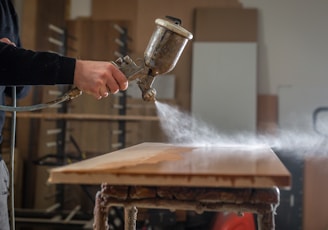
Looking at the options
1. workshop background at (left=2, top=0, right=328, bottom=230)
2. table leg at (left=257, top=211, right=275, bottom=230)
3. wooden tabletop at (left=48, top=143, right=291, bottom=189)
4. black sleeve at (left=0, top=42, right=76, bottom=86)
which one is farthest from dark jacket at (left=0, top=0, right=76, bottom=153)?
workshop background at (left=2, top=0, right=328, bottom=230)

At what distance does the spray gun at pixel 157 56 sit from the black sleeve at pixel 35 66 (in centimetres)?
9

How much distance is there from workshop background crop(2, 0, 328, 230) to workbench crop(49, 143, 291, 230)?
2027 millimetres

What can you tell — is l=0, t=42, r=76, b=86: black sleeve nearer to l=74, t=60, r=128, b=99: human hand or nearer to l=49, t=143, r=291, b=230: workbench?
l=74, t=60, r=128, b=99: human hand

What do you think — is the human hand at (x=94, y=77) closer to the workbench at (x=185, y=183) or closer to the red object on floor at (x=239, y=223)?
the workbench at (x=185, y=183)

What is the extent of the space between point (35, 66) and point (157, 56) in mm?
328

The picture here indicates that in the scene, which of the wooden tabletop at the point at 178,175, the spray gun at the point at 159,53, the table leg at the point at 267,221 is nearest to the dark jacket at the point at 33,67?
the spray gun at the point at 159,53

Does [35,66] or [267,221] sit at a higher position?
[35,66]

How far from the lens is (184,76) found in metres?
3.26

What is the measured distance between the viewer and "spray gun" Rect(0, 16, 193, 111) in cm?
106

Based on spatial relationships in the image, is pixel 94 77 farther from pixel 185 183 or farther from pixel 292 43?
pixel 292 43

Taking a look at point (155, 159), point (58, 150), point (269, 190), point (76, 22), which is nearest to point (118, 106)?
point (58, 150)

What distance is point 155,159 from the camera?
0.99 m

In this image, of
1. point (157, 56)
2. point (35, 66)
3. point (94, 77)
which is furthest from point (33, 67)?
point (157, 56)

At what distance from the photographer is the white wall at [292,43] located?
3.21 metres
